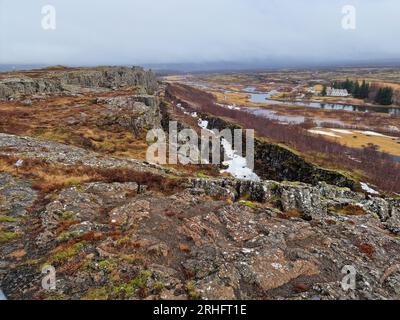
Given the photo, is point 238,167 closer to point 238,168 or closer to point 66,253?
point 238,168

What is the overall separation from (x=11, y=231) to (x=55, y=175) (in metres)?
9.59

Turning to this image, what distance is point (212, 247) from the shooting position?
60.3ft

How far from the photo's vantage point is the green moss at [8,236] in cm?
1836

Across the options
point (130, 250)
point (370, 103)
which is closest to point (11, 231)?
point (130, 250)

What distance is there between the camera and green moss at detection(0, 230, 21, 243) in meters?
18.4

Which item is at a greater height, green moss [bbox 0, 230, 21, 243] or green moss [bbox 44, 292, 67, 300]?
green moss [bbox 0, 230, 21, 243]

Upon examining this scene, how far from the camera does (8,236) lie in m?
18.6

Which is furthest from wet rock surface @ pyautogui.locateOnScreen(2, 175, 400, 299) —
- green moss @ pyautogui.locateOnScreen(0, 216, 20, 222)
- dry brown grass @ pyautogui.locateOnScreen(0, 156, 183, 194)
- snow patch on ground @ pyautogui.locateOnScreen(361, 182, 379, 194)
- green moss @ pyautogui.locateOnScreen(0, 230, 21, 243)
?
snow patch on ground @ pyautogui.locateOnScreen(361, 182, 379, 194)

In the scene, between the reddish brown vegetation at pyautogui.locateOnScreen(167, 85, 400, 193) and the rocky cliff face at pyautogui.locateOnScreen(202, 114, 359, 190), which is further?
the reddish brown vegetation at pyautogui.locateOnScreen(167, 85, 400, 193)

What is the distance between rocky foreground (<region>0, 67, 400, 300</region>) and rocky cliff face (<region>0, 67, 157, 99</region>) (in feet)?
169

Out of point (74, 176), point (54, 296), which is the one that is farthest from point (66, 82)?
point (54, 296)

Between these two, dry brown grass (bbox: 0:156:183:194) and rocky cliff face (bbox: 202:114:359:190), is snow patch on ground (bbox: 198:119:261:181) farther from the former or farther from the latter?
dry brown grass (bbox: 0:156:183:194)

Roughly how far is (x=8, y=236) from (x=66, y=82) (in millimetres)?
81771
